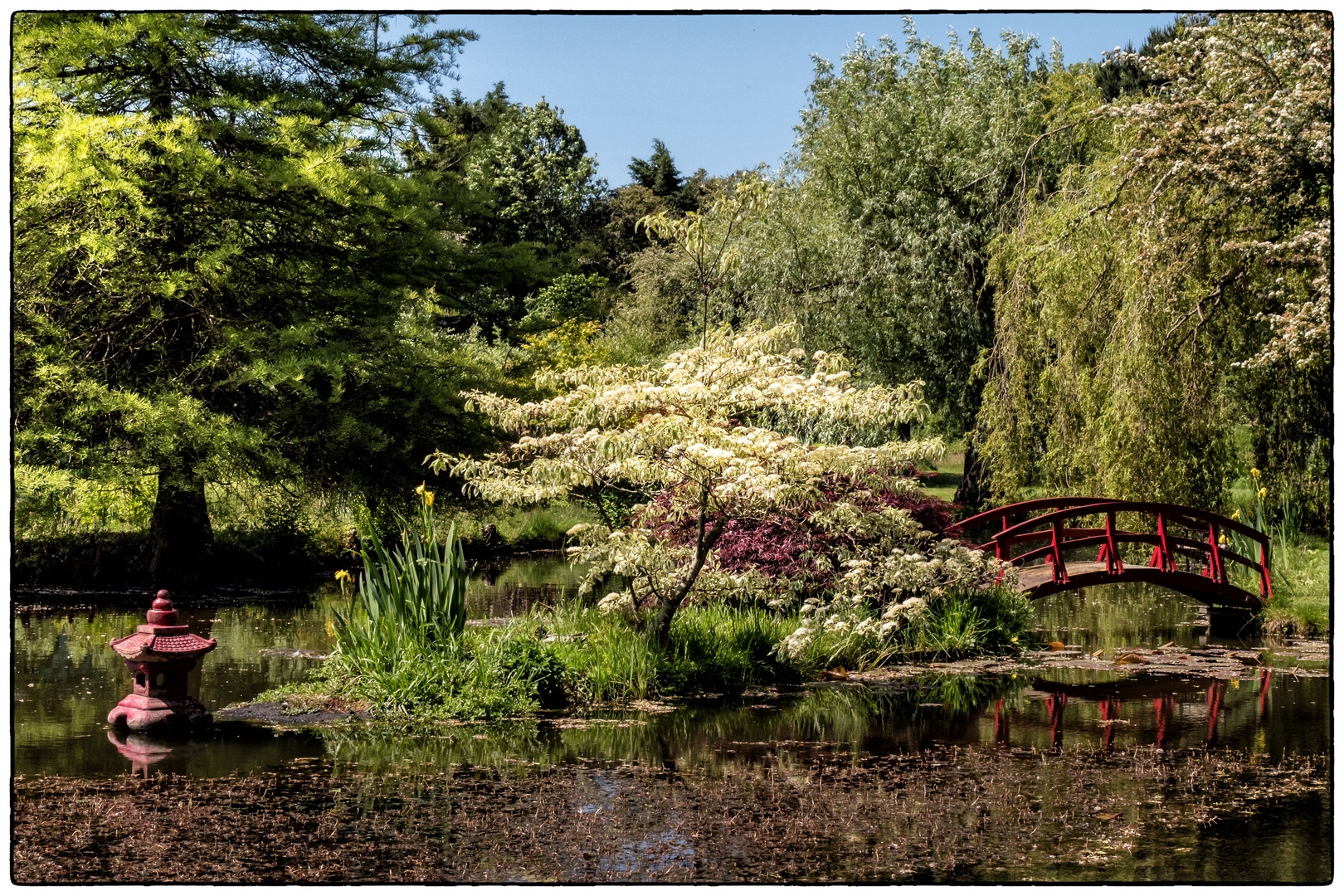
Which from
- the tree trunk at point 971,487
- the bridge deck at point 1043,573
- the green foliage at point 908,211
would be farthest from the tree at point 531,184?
the bridge deck at point 1043,573

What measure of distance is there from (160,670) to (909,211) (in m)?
14.3

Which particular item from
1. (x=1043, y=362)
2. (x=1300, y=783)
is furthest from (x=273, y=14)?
(x=1300, y=783)

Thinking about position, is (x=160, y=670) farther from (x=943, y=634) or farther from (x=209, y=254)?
(x=209, y=254)

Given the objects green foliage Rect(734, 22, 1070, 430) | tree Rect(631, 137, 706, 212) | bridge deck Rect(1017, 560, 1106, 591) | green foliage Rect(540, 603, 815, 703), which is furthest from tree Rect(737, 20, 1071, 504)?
tree Rect(631, 137, 706, 212)

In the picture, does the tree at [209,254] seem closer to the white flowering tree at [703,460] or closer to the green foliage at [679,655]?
the white flowering tree at [703,460]

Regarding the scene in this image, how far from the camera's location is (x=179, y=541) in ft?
47.8

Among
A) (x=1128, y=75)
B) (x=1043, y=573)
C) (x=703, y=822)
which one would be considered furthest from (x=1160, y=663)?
(x=1128, y=75)

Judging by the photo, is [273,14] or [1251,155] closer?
[1251,155]

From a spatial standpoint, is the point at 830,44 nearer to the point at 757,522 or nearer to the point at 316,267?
the point at 316,267

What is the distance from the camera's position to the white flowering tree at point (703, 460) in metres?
8.06

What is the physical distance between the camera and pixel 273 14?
13.4 meters

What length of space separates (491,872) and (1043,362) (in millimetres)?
12174

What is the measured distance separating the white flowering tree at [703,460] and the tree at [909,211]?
9.18m

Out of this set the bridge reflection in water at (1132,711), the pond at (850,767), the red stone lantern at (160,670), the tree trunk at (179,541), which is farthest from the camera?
the tree trunk at (179,541)
